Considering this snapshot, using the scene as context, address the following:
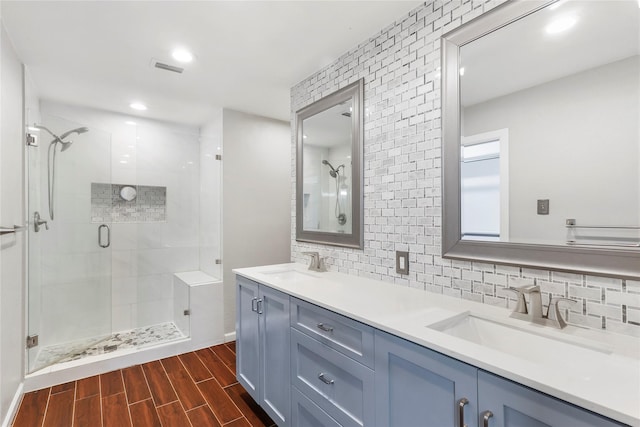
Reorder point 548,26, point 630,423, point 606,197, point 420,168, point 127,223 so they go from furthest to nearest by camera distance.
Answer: point 127,223
point 420,168
point 548,26
point 606,197
point 630,423

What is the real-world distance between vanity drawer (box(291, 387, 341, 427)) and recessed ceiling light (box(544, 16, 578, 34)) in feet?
6.01

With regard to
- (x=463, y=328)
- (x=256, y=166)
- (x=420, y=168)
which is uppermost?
(x=256, y=166)

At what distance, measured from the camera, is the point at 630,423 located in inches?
23.5

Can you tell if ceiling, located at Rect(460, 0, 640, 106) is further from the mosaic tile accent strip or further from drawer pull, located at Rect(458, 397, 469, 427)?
the mosaic tile accent strip

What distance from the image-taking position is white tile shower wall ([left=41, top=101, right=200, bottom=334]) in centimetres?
285

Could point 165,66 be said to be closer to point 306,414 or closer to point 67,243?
point 67,243

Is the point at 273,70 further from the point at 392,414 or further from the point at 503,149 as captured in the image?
the point at 392,414

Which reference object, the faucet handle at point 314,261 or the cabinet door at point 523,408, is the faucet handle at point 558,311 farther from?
the faucet handle at point 314,261

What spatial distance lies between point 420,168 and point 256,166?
2176 millimetres

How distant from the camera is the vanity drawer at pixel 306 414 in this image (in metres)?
1.38

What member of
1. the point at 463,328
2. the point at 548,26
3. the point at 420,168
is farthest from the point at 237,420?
the point at 548,26

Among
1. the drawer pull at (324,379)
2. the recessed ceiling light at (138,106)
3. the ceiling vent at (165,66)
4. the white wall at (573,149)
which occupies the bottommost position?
the drawer pull at (324,379)

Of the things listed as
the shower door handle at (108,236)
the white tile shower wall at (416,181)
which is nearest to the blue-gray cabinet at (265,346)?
the white tile shower wall at (416,181)

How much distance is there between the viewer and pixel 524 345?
1.07 m
